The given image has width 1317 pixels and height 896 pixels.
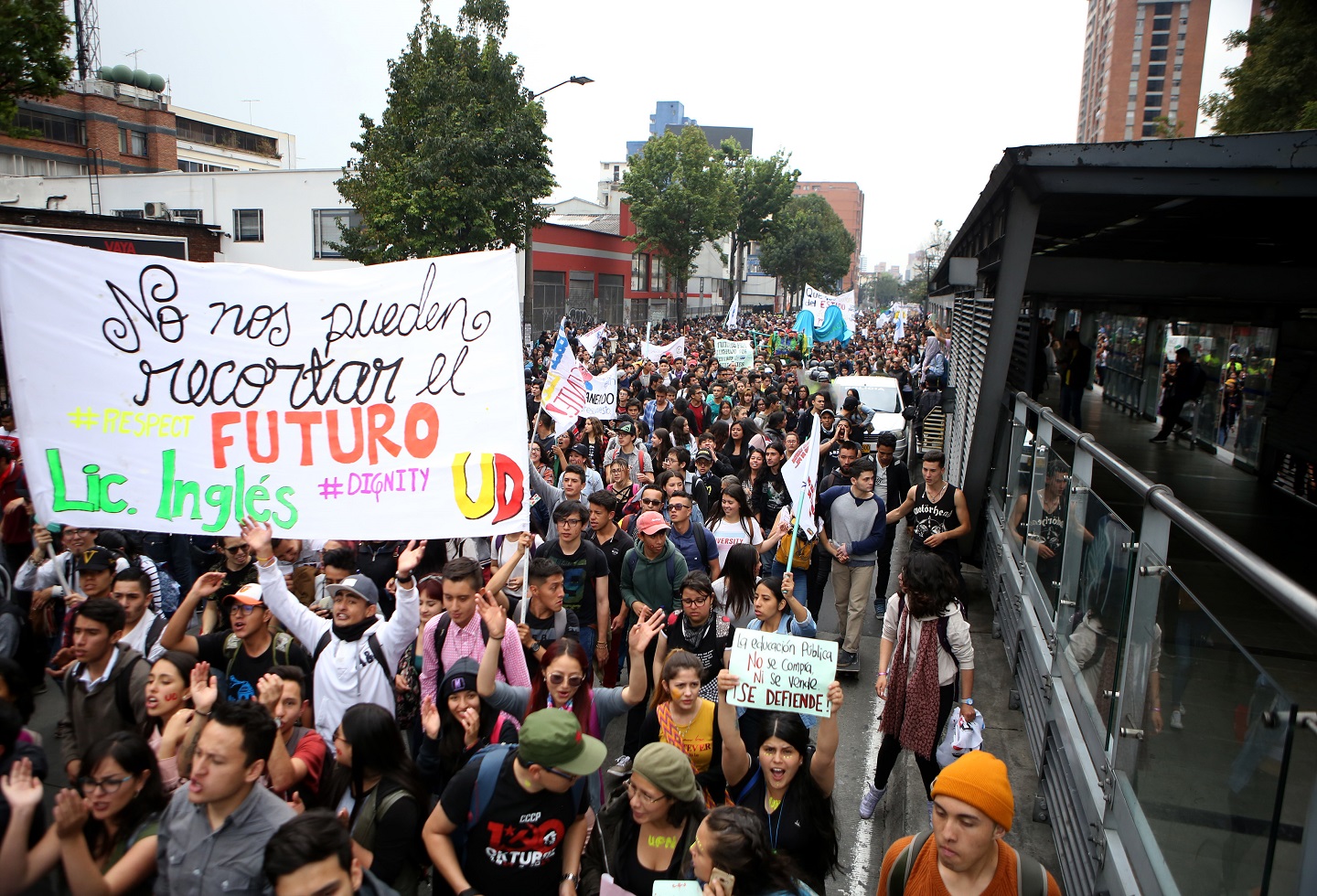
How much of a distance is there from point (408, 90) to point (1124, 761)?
27196mm

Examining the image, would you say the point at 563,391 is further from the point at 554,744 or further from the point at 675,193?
the point at 675,193

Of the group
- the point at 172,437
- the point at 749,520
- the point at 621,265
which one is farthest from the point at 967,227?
the point at 621,265

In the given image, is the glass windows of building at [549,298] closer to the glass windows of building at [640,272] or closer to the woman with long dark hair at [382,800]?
the glass windows of building at [640,272]

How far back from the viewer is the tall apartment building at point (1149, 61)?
13150 cm

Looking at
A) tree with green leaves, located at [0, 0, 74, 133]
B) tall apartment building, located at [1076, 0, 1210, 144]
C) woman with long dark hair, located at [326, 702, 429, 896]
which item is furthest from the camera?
tall apartment building, located at [1076, 0, 1210, 144]

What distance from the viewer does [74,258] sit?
190 inches

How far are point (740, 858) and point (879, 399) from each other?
1705 centimetres

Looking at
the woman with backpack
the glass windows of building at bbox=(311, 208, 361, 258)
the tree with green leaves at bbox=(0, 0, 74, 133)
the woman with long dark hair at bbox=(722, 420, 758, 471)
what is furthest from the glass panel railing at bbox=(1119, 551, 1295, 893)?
the glass windows of building at bbox=(311, 208, 361, 258)

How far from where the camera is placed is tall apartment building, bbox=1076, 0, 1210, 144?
132 meters

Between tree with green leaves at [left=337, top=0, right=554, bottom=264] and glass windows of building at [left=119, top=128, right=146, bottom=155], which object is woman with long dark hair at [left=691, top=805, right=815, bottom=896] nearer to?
tree with green leaves at [left=337, top=0, right=554, bottom=264]

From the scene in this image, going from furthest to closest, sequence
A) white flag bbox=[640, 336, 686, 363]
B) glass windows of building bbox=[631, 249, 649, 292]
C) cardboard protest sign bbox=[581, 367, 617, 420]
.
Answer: glass windows of building bbox=[631, 249, 649, 292] → white flag bbox=[640, 336, 686, 363] → cardboard protest sign bbox=[581, 367, 617, 420]

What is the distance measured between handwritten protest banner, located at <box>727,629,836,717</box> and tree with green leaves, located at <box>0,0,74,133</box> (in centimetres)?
1773

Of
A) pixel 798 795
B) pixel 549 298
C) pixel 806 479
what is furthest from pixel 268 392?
pixel 549 298

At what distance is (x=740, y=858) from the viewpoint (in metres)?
3.09
